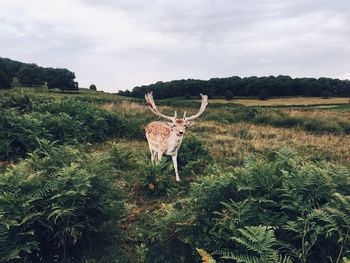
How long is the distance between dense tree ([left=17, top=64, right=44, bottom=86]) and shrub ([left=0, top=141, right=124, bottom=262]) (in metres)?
64.1

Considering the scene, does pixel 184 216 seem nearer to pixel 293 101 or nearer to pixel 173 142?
pixel 173 142

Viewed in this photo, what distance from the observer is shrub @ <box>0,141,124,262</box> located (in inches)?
240

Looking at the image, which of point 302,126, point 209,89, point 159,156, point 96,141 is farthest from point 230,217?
point 209,89

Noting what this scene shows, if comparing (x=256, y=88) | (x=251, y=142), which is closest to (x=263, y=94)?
(x=256, y=88)

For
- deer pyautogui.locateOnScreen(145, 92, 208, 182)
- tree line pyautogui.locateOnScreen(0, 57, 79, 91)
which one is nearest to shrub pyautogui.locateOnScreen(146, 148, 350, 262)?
deer pyautogui.locateOnScreen(145, 92, 208, 182)

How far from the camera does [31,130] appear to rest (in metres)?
13.9

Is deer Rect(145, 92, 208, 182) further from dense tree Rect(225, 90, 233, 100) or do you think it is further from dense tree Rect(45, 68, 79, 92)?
dense tree Rect(45, 68, 79, 92)

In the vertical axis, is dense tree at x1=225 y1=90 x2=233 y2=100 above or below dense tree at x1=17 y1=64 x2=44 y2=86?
below

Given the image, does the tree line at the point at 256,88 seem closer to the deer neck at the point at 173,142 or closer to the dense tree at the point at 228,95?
the dense tree at the point at 228,95

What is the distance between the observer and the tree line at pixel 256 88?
5191cm

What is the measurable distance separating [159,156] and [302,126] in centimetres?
1475

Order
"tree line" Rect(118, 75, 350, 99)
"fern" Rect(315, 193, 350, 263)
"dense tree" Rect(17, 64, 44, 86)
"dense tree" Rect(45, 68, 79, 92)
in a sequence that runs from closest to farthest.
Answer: "fern" Rect(315, 193, 350, 263)
"tree line" Rect(118, 75, 350, 99)
"dense tree" Rect(45, 68, 79, 92)
"dense tree" Rect(17, 64, 44, 86)

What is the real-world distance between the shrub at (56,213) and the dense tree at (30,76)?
210 ft

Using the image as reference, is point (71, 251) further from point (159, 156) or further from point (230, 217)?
point (159, 156)
